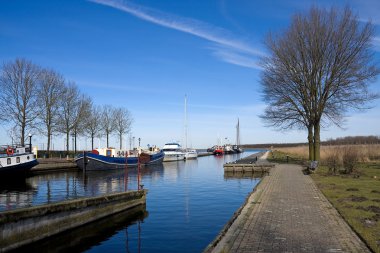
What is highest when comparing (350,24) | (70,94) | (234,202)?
(350,24)

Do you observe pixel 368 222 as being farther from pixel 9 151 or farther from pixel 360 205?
pixel 9 151

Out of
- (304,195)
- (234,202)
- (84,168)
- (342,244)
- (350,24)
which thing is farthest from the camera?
(84,168)

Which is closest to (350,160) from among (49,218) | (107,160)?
(49,218)

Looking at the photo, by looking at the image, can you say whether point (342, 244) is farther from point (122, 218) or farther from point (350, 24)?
point (350, 24)

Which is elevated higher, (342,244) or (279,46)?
(279,46)

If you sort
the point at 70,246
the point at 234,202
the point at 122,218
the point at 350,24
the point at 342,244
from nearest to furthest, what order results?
the point at 342,244 → the point at 70,246 → the point at 122,218 → the point at 234,202 → the point at 350,24

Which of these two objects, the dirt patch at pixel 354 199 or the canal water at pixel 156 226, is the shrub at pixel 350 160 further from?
the dirt patch at pixel 354 199

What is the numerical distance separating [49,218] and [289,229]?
307 inches

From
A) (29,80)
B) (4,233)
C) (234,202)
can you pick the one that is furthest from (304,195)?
(29,80)

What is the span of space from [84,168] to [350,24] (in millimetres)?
32844

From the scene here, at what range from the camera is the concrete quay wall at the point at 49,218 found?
10742 mm

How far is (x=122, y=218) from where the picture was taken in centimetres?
1591

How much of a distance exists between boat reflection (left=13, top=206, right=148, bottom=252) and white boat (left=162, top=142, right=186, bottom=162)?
197 feet

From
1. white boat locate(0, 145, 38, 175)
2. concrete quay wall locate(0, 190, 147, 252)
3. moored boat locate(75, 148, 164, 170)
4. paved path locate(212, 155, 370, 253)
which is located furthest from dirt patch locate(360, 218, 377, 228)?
moored boat locate(75, 148, 164, 170)
